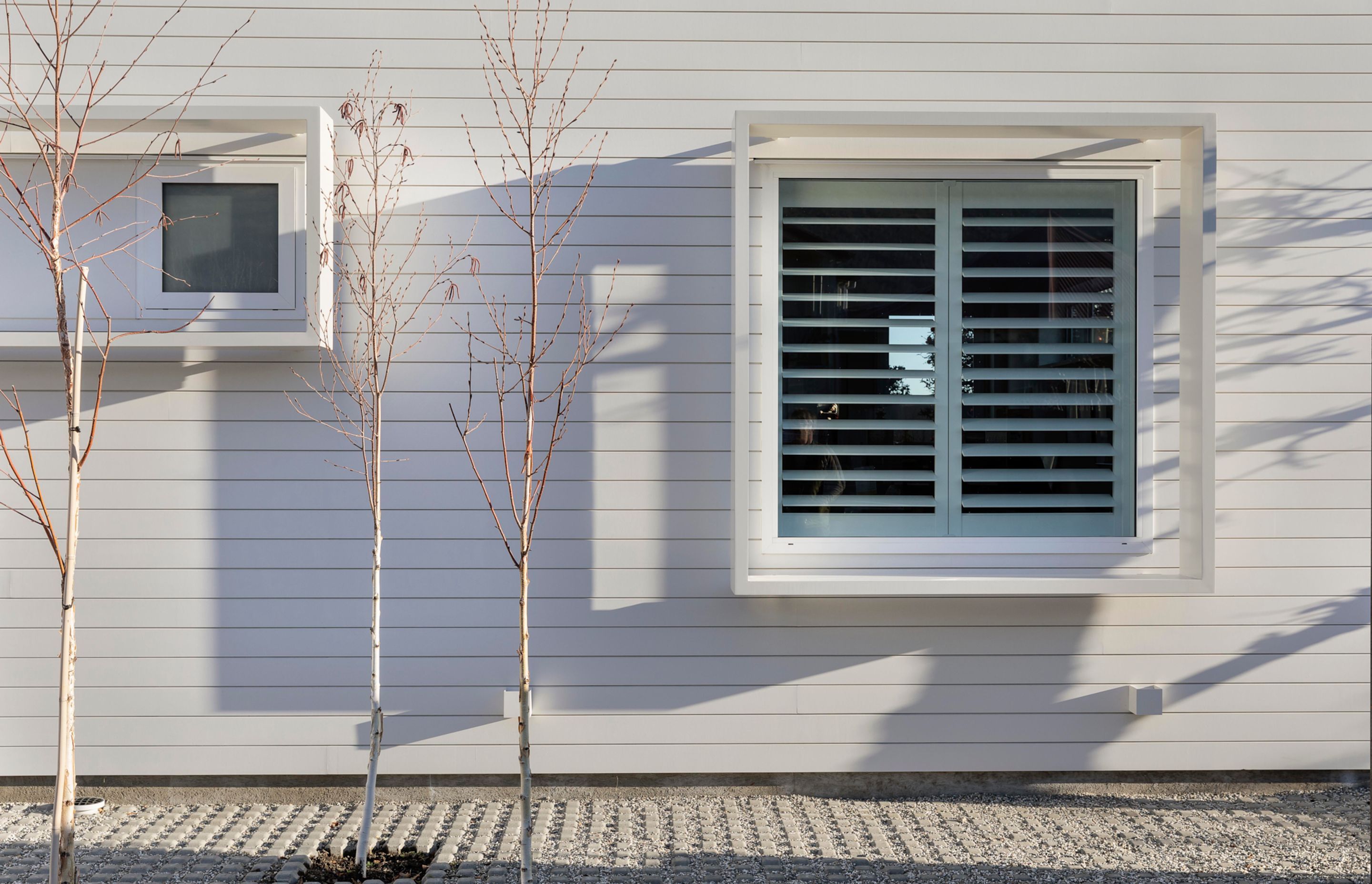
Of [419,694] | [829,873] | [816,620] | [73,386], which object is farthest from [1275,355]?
[73,386]

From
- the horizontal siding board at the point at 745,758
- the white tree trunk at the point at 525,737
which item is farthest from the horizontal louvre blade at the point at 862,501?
the white tree trunk at the point at 525,737

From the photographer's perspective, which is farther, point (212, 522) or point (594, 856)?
point (212, 522)

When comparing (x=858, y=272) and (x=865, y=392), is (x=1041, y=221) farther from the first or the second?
(x=865, y=392)

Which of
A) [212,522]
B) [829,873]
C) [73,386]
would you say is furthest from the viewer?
[212,522]

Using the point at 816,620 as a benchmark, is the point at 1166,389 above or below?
above

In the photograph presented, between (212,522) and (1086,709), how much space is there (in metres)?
3.39

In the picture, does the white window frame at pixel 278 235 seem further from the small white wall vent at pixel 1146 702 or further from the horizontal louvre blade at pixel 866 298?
the small white wall vent at pixel 1146 702

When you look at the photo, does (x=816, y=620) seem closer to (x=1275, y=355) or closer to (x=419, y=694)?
(x=419, y=694)

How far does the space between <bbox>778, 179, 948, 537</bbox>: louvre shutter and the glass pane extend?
1.95 meters

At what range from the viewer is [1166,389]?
3631mm

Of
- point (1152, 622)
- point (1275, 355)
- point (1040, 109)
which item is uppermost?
point (1040, 109)

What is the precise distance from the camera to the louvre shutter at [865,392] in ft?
12.1

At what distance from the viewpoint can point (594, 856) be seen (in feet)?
10.2

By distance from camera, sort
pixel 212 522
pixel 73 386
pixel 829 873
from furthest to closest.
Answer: pixel 212 522
pixel 829 873
pixel 73 386
